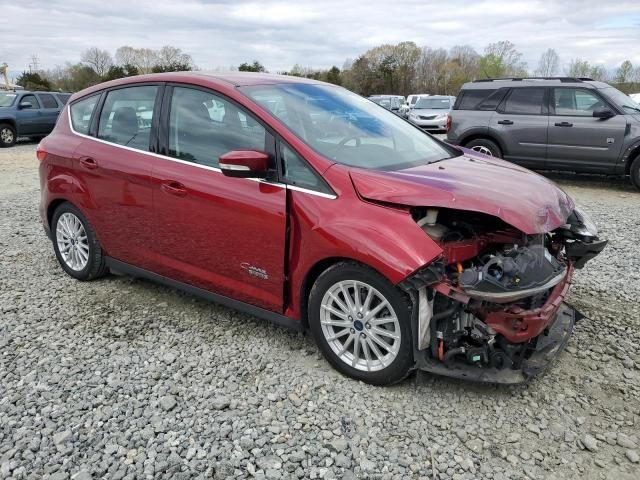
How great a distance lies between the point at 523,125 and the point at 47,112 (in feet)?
50.0

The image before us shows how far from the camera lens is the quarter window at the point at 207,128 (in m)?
3.46

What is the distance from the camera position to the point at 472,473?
2533mm

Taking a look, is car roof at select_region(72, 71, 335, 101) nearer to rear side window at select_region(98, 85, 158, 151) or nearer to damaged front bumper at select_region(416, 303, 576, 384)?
rear side window at select_region(98, 85, 158, 151)

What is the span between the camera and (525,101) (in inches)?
389

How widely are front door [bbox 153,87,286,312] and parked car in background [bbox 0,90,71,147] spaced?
1512 centimetres

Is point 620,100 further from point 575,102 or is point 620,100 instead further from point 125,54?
point 125,54

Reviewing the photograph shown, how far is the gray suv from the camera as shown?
9016 millimetres

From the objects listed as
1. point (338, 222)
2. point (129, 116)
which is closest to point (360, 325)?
point (338, 222)

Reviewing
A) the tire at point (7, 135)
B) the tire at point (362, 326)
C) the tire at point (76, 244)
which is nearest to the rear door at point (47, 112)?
→ the tire at point (7, 135)

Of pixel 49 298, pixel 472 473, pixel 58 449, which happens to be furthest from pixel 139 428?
pixel 49 298

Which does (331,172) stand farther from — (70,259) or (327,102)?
(70,259)

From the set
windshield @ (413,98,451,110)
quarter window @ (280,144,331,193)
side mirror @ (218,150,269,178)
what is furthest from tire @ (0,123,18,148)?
quarter window @ (280,144,331,193)

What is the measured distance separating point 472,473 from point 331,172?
174cm

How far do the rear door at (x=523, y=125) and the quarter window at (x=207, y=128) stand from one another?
25.1ft
